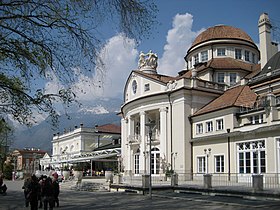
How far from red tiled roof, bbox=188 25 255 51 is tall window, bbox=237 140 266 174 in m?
22.4

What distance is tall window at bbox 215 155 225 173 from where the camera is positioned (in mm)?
30891

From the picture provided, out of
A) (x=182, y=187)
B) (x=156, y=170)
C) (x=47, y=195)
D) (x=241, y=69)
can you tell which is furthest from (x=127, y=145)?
(x=47, y=195)

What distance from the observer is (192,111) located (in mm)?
36719

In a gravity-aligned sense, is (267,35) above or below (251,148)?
above

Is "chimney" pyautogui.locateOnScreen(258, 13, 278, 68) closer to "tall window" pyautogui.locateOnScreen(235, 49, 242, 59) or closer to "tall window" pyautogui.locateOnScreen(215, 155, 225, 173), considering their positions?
"tall window" pyautogui.locateOnScreen(235, 49, 242, 59)

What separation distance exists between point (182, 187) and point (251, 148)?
7.00 metres

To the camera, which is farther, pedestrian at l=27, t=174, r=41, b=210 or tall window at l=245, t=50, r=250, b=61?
tall window at l=245, t=50, r=250, b=61

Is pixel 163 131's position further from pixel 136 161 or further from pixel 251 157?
pixel 251 157

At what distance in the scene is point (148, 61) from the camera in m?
46.7

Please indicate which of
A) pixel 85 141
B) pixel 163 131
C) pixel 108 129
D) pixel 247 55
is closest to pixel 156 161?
pixel 163 131

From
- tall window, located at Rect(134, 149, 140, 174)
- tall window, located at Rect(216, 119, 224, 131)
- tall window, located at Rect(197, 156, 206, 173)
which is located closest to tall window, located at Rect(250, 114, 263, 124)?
tall window, located at Rect(216, 119, 224, 131)

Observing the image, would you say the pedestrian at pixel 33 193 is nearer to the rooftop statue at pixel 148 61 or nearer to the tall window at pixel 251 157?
the tall window at pixel 251 157

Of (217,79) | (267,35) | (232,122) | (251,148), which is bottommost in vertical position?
(251,148)

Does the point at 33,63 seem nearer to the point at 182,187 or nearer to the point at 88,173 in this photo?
the point at 182,187
